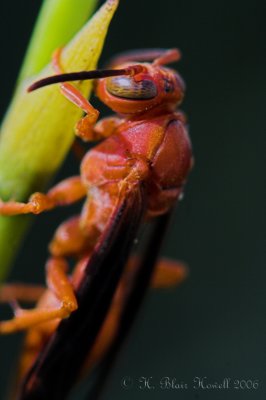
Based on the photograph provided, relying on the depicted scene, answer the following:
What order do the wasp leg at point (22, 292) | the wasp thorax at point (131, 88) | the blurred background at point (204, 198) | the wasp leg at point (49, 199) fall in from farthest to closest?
the blurred background at point (204, 198)
the wasp leg at point (22, 292)
the wasp thorax at point (131, 88)
the wasp leg at point (49, 199)

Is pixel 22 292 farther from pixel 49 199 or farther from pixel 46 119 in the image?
pixel 46 119

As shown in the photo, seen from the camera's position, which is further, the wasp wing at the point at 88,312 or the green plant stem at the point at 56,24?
the wasp wing at the point at 88,312

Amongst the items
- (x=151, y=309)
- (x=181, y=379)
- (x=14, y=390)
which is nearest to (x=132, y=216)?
(x=14, y=390)

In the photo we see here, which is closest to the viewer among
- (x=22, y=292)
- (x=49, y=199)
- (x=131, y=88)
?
(x=131, y=88)

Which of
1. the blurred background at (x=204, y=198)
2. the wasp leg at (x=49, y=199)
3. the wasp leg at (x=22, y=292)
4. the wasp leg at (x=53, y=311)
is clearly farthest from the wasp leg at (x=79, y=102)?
the blurred background at (x=204, y=198)

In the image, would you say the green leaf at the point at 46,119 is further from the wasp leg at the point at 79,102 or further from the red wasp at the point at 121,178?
the red wasp at the point at 121,178

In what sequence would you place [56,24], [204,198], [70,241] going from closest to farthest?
[56,24] < [70,241] < [204,198]

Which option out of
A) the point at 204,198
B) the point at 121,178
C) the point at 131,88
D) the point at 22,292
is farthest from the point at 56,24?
the point at 204,198
